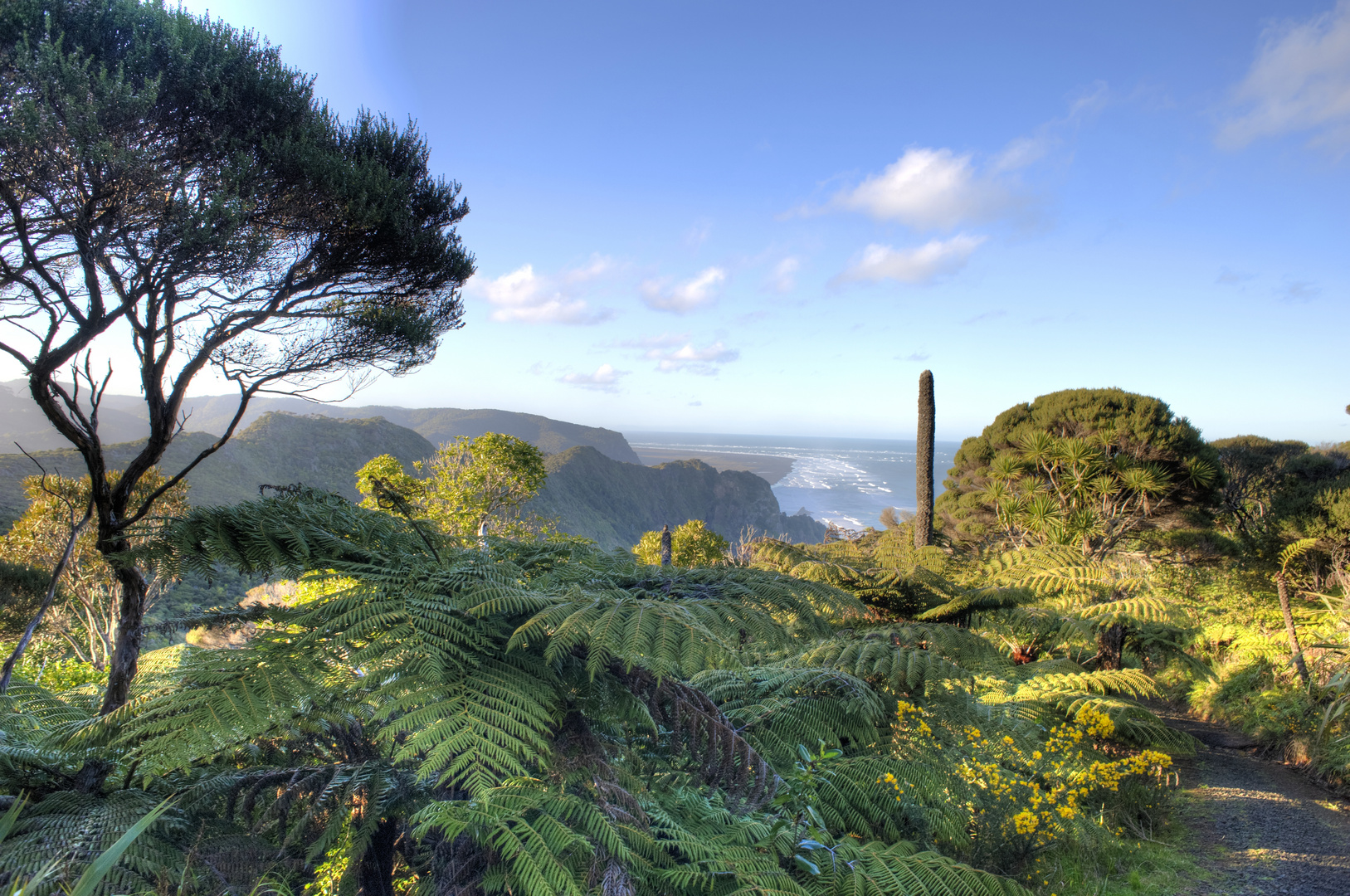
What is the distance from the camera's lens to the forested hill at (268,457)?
1838 centimetres

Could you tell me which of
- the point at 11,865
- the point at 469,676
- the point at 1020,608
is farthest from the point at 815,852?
the point at 1020,608

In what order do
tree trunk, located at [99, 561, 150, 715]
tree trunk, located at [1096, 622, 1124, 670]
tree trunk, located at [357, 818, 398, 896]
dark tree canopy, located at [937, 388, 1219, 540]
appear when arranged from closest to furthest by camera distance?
1. tree trunk, located at [357, 818, 398, 896]
2. tree trunk, located at [99, 561, 150, 715]
3. tree trunk, located at [1096, 622, 1124, 670]
4. dark tree canopy, located at [937, 388, 1219, 540]

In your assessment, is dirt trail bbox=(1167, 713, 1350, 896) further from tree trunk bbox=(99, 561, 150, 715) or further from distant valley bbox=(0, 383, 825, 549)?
distant valley bbox=(0, 383, 825, 549)

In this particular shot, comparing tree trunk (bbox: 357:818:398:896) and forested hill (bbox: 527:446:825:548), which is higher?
tree trunk (bbox: 357:818:398:896)

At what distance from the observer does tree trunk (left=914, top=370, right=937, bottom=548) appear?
38.9ft

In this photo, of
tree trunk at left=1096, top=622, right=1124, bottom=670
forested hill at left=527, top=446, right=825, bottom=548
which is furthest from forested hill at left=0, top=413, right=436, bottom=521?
tree trunk at left=1096, top=622, right=1124, bottom=670

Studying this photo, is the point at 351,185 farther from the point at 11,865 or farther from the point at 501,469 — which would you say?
the point at 501,469

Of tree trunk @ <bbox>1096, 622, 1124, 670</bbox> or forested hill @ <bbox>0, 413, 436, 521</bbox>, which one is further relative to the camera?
forested hill @ <bbox>0, 413, 436, 521</bbox>

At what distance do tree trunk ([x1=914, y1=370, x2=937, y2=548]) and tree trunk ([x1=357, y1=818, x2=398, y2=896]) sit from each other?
1167 centimetres

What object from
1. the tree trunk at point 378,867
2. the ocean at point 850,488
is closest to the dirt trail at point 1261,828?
the tree trunk at point 378,867

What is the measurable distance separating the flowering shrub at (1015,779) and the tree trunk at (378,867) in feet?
5.33

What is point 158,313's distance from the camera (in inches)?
112

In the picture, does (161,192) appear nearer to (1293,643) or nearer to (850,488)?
(1293,643)

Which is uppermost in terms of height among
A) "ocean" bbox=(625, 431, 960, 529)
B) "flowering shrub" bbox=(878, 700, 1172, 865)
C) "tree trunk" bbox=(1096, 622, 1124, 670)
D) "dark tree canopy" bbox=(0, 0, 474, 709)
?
"dark tree canopy" bbox=(0, 0, 474, 709)
